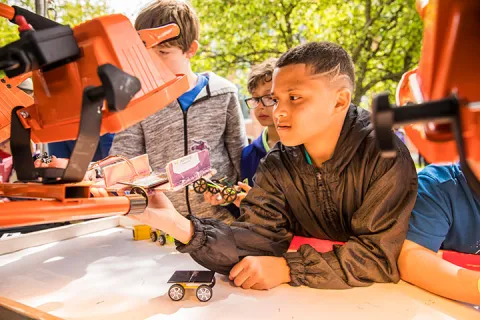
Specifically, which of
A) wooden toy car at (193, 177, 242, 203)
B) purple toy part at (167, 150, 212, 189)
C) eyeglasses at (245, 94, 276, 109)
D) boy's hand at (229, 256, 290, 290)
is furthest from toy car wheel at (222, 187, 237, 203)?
eyeglasses at (245, 94, 276, 109)

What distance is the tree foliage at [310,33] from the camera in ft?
13.7

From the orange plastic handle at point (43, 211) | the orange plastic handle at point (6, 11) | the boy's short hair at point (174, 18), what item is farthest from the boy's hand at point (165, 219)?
the boy's short hair at point (174, 18)

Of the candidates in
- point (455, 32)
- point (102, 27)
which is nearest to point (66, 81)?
point (102, 27)

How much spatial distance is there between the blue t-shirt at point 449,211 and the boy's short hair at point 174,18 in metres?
0.96

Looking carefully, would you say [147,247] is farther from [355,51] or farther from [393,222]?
[355,51]

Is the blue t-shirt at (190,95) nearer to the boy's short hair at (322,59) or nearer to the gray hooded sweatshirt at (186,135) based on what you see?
the gray hooded sweatshirt at (186,135)

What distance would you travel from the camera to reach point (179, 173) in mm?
943

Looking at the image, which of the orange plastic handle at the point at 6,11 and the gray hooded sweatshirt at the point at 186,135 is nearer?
the orange plastic handle at the point at 6,11

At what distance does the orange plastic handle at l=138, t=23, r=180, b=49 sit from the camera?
625 millimetres

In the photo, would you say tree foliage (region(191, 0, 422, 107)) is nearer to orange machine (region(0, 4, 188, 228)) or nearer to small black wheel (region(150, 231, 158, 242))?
small black wheel (region(150, 231, 158, 242))

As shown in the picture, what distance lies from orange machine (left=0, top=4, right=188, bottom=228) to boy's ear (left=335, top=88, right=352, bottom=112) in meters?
0.60

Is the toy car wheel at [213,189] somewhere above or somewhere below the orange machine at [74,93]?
below

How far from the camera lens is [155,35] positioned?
2.10ft

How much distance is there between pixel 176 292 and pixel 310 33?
4.06 meters
